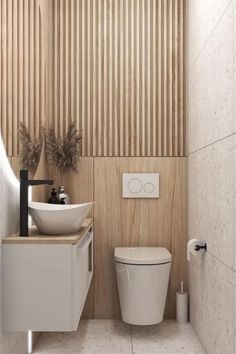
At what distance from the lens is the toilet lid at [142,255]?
2443 millimetres

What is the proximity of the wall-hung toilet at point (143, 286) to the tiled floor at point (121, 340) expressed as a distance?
0.14m

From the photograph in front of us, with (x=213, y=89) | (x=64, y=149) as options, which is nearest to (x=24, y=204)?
(x=64, y=149)

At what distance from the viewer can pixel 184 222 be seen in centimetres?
295

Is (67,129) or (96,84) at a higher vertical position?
(96,84)

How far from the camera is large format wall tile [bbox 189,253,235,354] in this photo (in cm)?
184

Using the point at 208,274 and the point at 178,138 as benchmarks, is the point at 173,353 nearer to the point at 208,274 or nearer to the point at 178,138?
the point at 208,274

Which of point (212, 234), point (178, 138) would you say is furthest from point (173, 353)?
point (178, 138)

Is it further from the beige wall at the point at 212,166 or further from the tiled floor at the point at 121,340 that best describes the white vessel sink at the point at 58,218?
the tiled floor at the point at 121,340

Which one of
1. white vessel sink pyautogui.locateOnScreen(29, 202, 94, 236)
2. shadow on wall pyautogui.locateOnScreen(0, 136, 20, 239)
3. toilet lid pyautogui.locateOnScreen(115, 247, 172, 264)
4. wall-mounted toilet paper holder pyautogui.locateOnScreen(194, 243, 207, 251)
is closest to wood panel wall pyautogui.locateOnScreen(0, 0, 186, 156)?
toilet lid pyautogui.locateOnScreen(115, 247, 172, 264)

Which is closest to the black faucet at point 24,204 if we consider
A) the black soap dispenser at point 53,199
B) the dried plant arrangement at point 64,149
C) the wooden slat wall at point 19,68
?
the wooden slat wall at point 19,68

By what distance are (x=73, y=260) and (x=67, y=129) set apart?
4.39 feet

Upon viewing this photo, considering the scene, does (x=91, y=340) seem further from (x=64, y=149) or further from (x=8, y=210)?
(x=64, y=149)

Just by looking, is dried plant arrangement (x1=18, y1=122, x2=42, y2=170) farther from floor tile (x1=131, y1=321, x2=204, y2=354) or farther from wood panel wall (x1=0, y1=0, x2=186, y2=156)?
floor tile (x1=131, y1=321, x2=204, y2=354)

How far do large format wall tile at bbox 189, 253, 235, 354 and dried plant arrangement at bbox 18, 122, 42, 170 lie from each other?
1129mm
